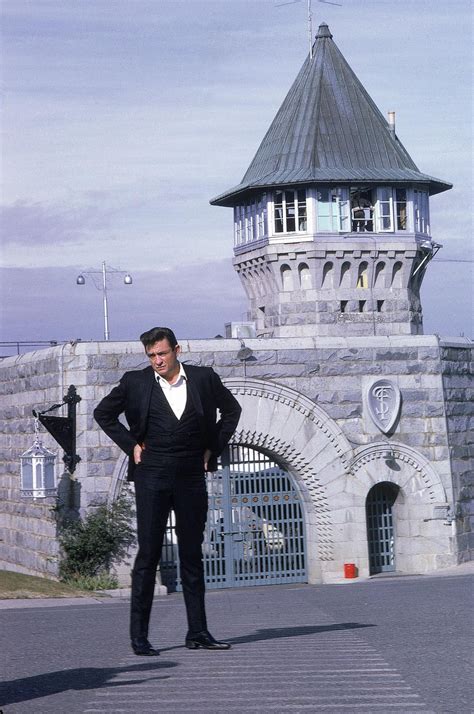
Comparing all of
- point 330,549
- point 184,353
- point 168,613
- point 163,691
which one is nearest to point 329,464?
point 330,549

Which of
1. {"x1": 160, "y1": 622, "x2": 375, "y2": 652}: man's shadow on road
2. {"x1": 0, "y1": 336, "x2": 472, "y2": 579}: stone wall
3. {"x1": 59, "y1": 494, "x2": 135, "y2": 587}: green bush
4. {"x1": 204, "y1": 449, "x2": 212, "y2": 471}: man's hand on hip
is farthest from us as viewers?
{"x1": 0, "y1": 336, "x2": 472, "y2": 579}: stone wall

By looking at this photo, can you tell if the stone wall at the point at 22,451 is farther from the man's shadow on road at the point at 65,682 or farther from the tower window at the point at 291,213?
the man's shadow on road at the point at 65,682

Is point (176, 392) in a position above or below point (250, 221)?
below

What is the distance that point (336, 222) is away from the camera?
117 feet

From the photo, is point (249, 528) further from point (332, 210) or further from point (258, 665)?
point (258, 665)

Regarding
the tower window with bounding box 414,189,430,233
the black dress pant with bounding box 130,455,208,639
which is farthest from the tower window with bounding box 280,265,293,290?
the black dress pant with bounding box 130,455,208,639

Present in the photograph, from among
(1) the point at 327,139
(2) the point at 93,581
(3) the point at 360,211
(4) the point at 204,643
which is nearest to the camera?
(4) the point at 204,643

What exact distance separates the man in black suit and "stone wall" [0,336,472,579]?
13.7 m

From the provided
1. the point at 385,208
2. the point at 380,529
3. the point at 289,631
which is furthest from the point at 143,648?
the point at 385,208

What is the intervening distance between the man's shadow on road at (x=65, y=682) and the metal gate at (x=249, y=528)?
1520 centimetres

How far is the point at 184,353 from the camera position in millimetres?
21781

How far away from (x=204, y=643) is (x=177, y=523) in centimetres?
73

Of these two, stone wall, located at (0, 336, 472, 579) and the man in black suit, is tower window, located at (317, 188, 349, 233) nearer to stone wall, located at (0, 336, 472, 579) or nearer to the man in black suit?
stone wall, located at (0, 336, 472, 579)

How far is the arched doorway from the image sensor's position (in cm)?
2328
